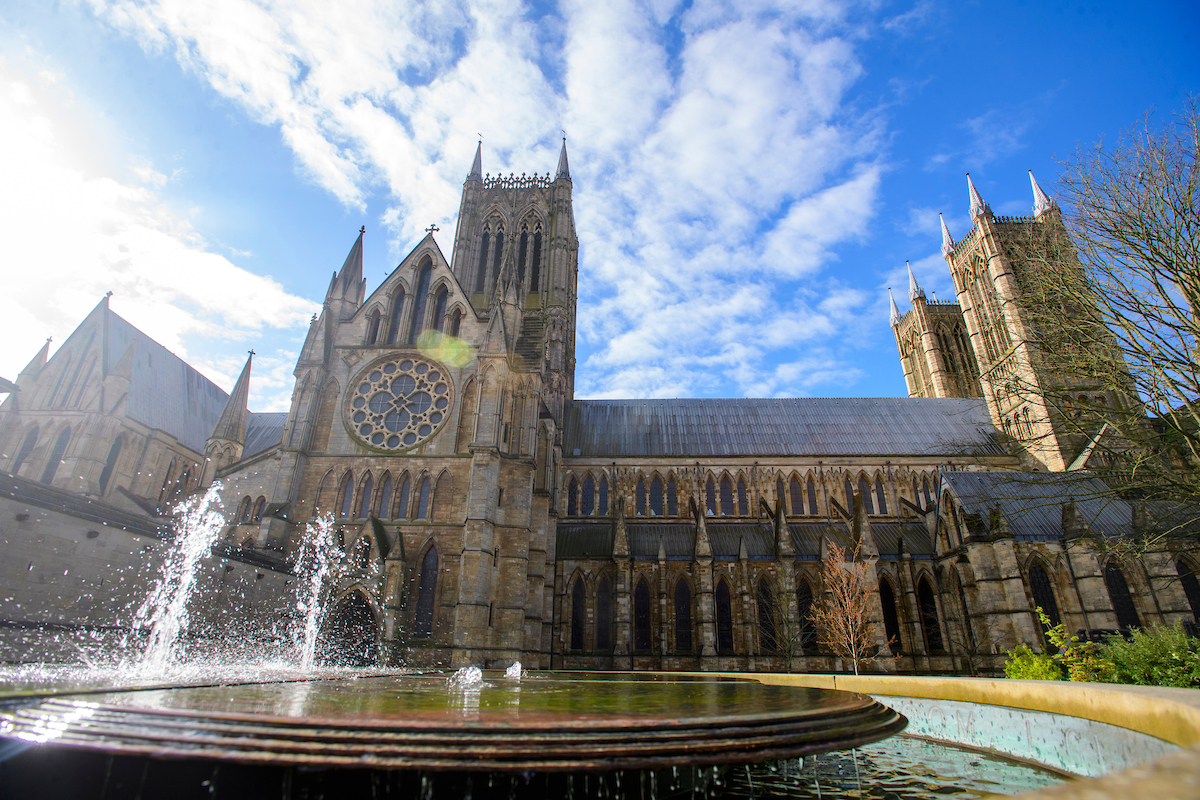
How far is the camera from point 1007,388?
1353 centimetres

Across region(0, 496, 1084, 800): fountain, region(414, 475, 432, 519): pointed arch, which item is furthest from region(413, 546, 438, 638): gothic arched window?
region(0, 496, 1084, 800): fountain

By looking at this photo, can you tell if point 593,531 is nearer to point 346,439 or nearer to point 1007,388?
point 346,439

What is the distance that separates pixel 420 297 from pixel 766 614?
75.1 ft

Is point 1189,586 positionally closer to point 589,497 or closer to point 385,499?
point 589,497

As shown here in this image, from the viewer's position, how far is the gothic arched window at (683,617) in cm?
2878

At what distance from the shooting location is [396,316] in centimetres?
2723

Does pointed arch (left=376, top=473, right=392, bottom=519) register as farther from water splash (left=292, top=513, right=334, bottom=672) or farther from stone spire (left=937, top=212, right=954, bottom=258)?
stone spire (left=937, top=212, right=954, bottom=258)

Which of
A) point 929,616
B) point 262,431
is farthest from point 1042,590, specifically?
point 262,431

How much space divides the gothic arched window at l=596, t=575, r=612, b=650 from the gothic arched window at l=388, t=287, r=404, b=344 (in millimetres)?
15537

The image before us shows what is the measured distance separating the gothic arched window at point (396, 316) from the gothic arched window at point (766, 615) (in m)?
21.5

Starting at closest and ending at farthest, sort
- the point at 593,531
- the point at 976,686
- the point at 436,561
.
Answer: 1. the point at 976,686
2. the point at 436,561
3. the point at 593,531

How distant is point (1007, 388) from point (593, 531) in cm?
2299

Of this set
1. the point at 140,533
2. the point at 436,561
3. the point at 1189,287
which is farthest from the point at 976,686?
the point at 140,533

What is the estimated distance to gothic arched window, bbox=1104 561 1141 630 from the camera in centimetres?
2545
